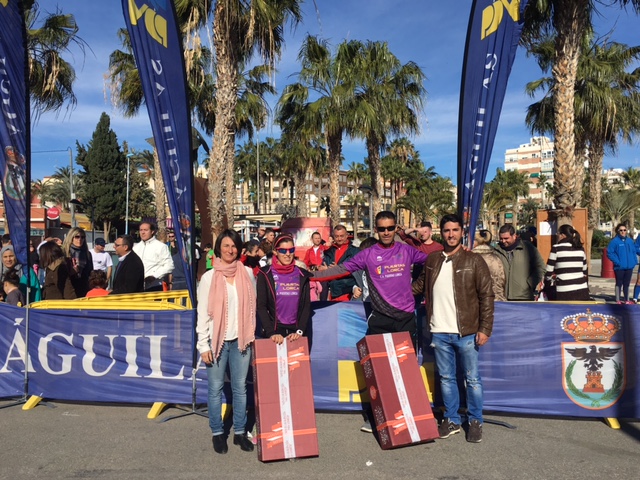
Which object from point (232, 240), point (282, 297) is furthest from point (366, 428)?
point (232, 240)

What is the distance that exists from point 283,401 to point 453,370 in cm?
151

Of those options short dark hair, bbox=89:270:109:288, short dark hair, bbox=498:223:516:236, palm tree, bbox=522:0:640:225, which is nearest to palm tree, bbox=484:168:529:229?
palm tree, bbox=522:0:640:225

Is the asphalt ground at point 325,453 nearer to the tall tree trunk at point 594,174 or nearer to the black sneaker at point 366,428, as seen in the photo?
the black sneaker at point 366,428

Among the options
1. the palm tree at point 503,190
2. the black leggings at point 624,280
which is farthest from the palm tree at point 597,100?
the palm tree at point 503,190

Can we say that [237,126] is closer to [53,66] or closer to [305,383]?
[53,66]

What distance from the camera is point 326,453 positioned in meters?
3.98

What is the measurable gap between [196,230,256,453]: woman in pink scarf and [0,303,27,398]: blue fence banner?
2490 mm

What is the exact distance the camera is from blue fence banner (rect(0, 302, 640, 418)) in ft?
15.4

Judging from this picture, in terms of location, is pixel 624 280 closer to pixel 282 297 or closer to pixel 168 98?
pixel 282 297

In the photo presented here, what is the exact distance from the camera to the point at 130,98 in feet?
65.6

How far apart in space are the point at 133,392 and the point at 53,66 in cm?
1356

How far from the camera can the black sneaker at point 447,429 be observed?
4262 millimetres

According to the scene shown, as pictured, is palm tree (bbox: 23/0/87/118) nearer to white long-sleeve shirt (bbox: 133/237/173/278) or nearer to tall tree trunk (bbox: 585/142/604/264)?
white long-sleeve shirt (bbox: 133/237/173/278)

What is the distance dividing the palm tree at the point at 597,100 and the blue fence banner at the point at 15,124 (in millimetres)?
11740
